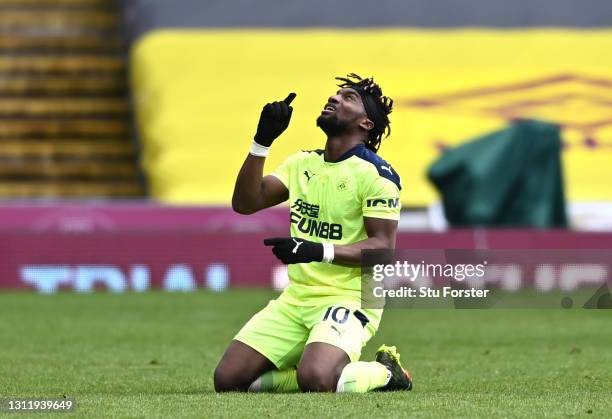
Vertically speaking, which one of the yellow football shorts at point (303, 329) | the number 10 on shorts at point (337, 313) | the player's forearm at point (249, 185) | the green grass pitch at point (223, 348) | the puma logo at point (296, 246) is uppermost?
the player's forearm at point (249, 185)

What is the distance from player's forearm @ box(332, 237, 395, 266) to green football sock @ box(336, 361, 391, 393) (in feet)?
1.92

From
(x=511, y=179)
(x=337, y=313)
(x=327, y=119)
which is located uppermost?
(x=327, y=119)

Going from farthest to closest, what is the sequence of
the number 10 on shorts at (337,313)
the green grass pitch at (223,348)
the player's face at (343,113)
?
the player's face at (343,113) < the number 10 on shorts at (337,313) < the green grass pitch at (223,348)

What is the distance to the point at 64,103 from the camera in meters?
28.5

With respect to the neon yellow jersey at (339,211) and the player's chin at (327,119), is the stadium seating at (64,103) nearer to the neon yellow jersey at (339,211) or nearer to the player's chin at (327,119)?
the neon yellow jersey at (339,211)

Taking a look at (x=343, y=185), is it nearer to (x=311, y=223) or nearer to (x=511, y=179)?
(x=311, y=223)

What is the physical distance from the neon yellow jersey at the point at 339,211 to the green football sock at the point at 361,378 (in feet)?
1.30

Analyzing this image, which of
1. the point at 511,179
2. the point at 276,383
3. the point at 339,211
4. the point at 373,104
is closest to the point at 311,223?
the point at 339,211

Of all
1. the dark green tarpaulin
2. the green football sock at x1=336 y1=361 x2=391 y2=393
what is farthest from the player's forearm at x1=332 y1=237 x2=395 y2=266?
the dark green tarpaulin

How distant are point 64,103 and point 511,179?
10.3m

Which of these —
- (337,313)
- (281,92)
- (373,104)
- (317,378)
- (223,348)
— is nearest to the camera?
(317,378)

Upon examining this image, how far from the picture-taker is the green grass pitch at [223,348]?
751 centimetres

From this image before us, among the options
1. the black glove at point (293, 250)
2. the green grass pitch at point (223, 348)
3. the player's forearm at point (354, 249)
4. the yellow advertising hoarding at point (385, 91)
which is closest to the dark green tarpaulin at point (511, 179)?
the yellow advertising hoarding at point (385, 91)

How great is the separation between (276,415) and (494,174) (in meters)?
15.4
